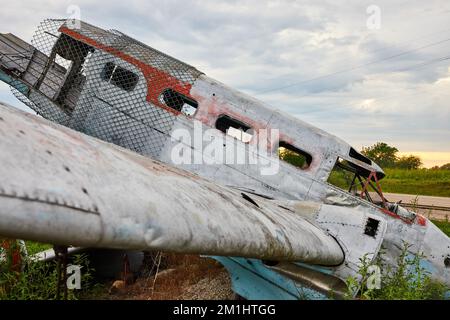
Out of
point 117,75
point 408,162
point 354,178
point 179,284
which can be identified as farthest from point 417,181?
point 117,75

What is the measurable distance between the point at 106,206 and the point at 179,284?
5.39 metres

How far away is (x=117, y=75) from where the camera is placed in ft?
23.3

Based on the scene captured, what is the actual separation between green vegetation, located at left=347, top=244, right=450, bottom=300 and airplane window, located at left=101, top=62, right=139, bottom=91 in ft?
15.0

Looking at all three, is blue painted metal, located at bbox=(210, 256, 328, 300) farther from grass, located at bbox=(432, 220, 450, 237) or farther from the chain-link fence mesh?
grass, located at bbox=(432, 220, 450, 237)

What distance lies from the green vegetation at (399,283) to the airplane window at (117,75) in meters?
4.58

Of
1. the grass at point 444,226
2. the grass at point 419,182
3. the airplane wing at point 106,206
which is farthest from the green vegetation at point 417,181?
the airplane wing at point 106,206

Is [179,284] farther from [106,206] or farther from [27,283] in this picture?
[106,206]

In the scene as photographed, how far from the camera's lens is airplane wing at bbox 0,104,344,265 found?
1944 millimetres

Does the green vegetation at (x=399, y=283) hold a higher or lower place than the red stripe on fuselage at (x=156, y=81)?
lower

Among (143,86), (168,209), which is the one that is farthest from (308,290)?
(143,86)

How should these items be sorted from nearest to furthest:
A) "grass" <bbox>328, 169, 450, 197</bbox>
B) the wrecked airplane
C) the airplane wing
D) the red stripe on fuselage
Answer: the airplane wing → the wrecked airplane → the red stripe on fuselage → "grass" <bbox>328, 169, 450, 197</bbox>

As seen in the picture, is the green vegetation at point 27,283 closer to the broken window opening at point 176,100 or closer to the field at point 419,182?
the broken window opening at point 176,100

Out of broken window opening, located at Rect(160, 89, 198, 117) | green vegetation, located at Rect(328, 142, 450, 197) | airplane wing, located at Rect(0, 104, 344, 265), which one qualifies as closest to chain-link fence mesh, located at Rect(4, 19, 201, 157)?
broken window opening, located at Rect(160, 89, 198, 117)

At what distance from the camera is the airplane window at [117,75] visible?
7.07 m
